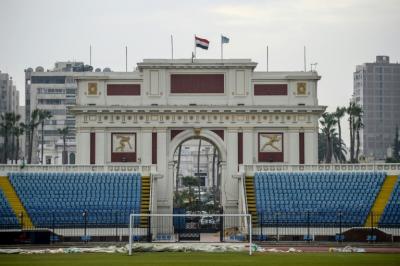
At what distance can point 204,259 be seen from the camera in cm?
5322

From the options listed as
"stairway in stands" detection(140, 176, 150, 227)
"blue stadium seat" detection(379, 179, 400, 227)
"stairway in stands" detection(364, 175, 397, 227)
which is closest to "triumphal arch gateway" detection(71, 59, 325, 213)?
"stairway in stands" detection(140, 176, 150, 227)

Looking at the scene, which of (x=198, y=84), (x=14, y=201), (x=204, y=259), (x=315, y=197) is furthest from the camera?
(x=198, y=84)

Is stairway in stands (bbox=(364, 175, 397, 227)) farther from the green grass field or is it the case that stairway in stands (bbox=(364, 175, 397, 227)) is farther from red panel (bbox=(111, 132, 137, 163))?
red panel (bbox=(111, 132, 137, 163))

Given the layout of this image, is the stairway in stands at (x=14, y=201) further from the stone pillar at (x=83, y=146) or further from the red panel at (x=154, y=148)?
the red panel at (x=154, y=148)

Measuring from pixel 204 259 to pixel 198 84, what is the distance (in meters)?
36.6

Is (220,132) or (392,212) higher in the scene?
(220,132)

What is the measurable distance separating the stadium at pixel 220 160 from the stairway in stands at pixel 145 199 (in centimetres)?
8

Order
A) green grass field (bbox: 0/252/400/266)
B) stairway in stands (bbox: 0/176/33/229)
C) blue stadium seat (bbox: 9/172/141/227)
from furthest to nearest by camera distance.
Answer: blue stadium seat (bbox: 9/172/141/227) → stairway in stands (bbox: 0/176/33/229) → green grass field (bbox: 0/252/400/266)

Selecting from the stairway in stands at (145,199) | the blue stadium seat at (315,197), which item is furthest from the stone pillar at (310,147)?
the stairway in stands at (145,199)

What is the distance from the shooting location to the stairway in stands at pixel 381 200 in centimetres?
7725

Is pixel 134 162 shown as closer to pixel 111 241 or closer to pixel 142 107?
pixel 142 107

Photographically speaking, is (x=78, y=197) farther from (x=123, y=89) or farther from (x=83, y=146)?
(x=123, y=89)

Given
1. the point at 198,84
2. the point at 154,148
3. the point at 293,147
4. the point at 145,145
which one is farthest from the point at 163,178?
the point at 293,147

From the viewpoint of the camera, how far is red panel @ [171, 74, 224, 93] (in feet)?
290
